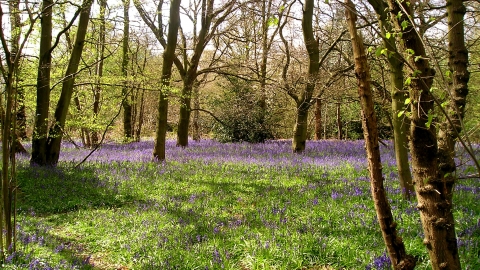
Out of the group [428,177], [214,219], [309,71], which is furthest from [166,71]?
[428,177]

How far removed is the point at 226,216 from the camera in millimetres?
5980

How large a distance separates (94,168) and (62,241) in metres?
5.14

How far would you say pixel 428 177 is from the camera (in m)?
2.05

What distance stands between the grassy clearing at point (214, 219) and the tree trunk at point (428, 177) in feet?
5.53

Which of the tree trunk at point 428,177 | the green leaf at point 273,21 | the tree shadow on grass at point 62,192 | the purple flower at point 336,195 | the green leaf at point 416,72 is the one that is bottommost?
the tree shadow on grass at point 62,192

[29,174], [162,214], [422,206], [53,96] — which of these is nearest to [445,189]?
[422,206]

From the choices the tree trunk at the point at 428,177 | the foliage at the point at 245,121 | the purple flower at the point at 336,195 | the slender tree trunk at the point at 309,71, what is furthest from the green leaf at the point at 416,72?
the foliage at the point at 245,121

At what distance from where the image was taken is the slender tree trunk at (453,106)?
2082 mm

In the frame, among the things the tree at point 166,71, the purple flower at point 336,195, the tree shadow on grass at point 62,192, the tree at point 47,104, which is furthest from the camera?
the tree at point 166,71

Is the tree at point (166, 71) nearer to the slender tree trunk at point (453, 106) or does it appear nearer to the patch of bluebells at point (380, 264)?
the patch of bluebells at point (380, 264)

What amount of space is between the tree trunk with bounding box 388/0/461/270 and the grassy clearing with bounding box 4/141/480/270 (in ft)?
5.53

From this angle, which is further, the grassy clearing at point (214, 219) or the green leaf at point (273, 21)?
the grassy clearing at point (214, 219)

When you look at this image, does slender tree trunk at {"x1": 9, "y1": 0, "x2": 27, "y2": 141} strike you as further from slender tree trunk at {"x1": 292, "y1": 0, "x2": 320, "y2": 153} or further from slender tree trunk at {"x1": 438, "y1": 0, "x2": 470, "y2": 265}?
slender tree trunk at {"x1": 292, "y1": 0, "x2": 320, "y2": 153}

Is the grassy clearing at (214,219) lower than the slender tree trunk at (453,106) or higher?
lower
